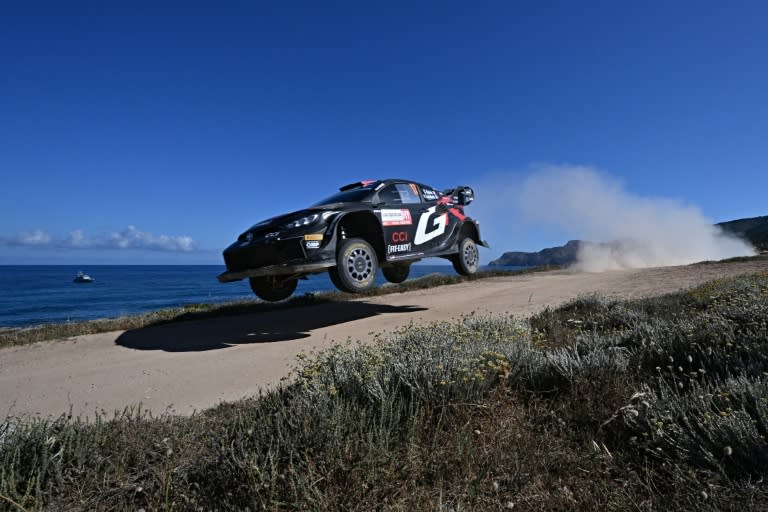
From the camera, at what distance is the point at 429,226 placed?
9.06 meters

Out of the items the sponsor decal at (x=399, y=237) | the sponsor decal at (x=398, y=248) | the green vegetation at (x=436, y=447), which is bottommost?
the green vegetation at (x=436, y=447)

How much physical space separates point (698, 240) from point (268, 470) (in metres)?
42.9

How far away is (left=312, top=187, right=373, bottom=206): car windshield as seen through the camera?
7.87 meters

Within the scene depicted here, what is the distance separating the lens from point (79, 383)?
486 centimetres

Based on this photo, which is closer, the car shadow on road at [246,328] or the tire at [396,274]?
the car shadow on road at [246,328]

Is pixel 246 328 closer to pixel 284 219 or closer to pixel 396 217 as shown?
pixel 284 219

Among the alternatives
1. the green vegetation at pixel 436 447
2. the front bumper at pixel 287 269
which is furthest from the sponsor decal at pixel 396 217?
the green vegetation at pixel 436 447

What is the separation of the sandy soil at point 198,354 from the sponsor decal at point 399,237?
166 cm

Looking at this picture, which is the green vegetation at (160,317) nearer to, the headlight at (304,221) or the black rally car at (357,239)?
the black rally car at (357,239)

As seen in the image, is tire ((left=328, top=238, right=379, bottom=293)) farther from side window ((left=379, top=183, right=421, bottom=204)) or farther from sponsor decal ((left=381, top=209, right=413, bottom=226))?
side window ((left=379, top=183, right=421, bottom=204))

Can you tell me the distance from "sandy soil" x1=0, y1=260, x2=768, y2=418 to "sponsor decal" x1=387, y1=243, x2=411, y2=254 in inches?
57.2

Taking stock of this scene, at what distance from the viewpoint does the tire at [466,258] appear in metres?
9.91

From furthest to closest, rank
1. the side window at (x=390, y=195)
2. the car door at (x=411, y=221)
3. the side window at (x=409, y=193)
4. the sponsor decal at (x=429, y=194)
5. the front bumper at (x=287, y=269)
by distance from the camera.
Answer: the sponsor decal at (x=429, y=194) → the side window at (x=409, y=193) → the side window at (x=390, y=195) → the car door at (x=411, y=221) → the front bumper at (x=287, y=269)

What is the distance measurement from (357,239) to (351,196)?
1338 mm
